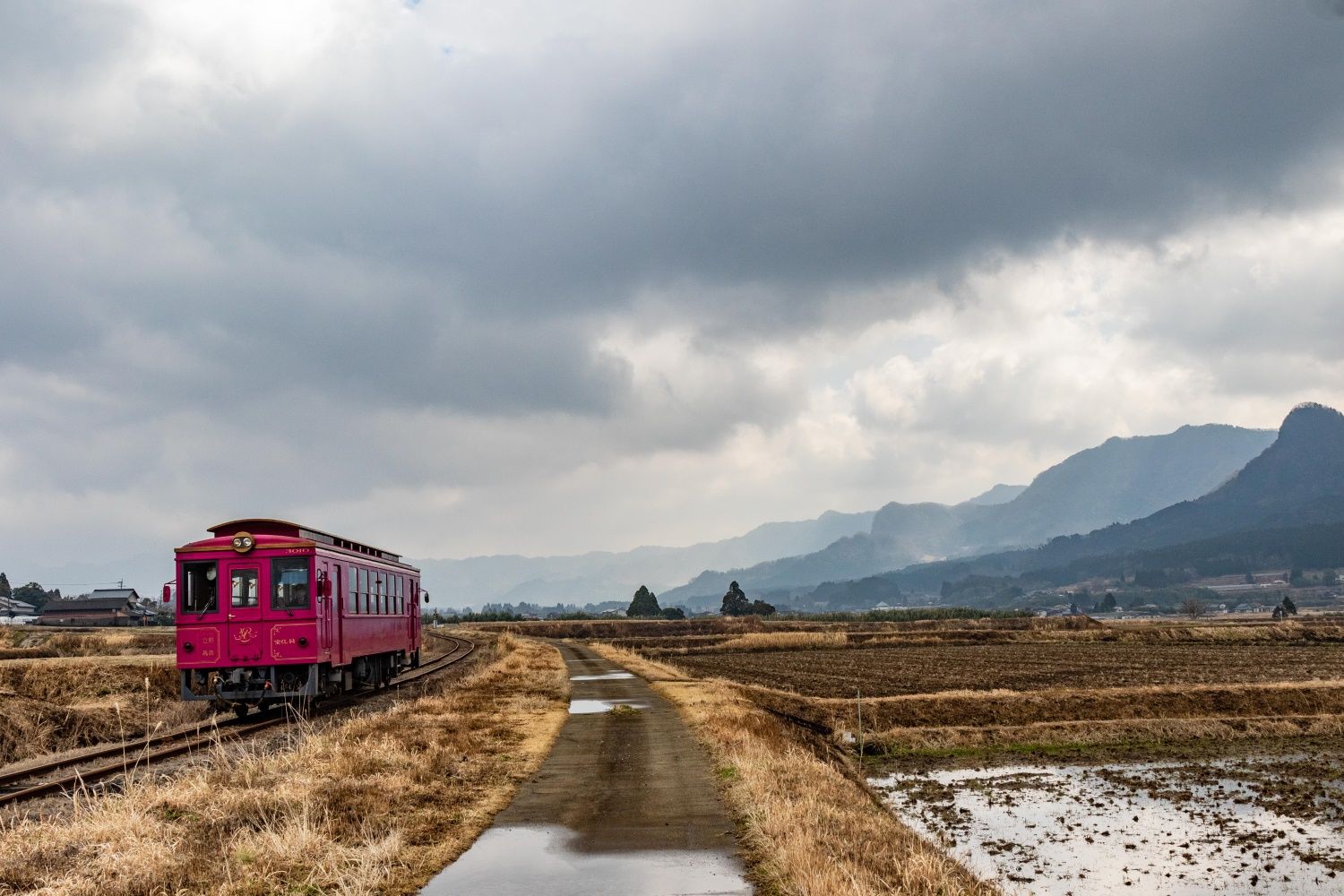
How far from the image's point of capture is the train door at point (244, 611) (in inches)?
968

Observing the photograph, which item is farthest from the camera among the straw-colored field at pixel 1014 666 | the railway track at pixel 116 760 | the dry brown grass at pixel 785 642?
the dry brown grass at pixel 785 642

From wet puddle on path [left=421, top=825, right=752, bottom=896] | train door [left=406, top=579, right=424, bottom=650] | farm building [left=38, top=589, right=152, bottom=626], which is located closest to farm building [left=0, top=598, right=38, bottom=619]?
farm building [left=38, top=589, right=152, bottom=626]

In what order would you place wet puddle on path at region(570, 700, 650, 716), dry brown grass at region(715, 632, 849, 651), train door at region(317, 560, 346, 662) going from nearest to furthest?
train door at region(317, 560, 346, 662), wet puddle on path at region(570, 700, 650, 716), dry brown grass at region(715, 632, 849, 651)

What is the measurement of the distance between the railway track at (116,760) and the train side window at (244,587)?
2922 millimetres

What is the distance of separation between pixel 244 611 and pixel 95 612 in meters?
119

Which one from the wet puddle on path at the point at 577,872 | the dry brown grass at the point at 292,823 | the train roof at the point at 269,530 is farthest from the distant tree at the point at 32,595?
the wet puddle on path at the point at 577,872

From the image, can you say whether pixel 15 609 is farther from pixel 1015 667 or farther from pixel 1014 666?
pixel 1015 667

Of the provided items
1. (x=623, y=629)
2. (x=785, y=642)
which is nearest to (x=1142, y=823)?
(x=785, y=642)

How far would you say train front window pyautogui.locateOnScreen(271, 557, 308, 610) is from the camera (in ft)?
81.5

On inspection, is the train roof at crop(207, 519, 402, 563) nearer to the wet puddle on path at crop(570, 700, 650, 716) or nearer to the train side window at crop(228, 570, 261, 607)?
the train side window at crop(228, 570, 261, 607)

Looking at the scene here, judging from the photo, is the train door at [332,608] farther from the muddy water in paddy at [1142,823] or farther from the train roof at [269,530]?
the muddy water in paddy at [1142,823]

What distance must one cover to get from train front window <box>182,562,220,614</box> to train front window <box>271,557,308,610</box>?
4.68ft

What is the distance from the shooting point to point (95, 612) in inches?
4941

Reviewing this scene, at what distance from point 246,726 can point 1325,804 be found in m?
22.8
